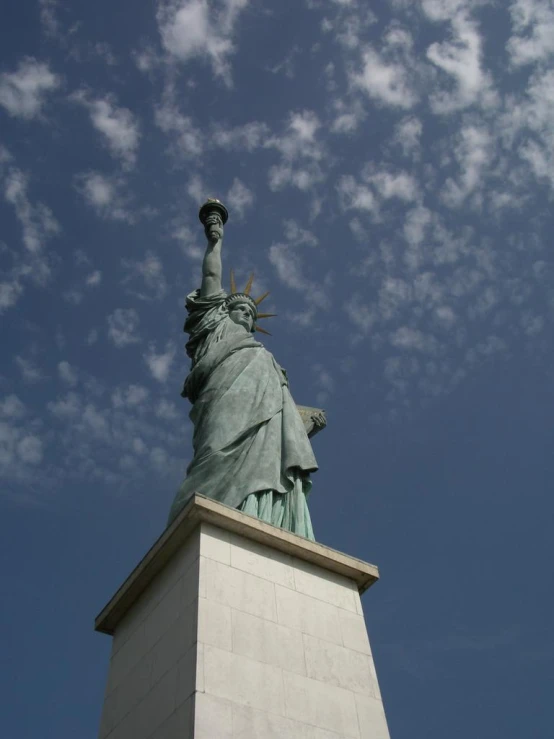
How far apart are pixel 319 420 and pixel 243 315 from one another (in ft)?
7.23

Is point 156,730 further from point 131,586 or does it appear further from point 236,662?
point 131,586

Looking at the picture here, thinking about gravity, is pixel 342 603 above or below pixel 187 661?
above

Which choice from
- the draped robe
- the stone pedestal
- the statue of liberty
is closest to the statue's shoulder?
the statue of liberty

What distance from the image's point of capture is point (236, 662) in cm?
704

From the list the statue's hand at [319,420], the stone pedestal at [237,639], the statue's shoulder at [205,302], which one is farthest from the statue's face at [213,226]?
the stone pedestal at [237,639]

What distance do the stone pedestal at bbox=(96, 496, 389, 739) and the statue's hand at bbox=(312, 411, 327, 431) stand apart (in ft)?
12.9

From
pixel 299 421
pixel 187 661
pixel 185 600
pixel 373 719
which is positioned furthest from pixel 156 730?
pixel 299 421

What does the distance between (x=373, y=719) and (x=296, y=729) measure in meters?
0.94

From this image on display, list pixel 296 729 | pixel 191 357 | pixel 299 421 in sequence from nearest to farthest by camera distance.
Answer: pixel 296 729 < pixel 299 421 < pixel 191 357

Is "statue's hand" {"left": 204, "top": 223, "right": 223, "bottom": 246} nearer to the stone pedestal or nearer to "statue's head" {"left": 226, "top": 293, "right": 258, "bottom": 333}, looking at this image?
"statue's head" {"left": 226, "top": 293, "right": 258, "bottom": 333}

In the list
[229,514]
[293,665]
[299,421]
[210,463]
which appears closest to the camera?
[293,665]

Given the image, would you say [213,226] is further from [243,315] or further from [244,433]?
[244,433]

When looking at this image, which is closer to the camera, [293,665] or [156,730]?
[156,730]

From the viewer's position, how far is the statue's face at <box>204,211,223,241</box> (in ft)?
50.4
